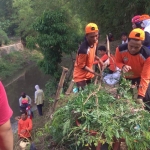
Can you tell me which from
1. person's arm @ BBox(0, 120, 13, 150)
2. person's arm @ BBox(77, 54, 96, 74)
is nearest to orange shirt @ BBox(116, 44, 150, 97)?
person's arm @ BBox(77, 54, 96, 74)

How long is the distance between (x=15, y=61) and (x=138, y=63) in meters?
19.6

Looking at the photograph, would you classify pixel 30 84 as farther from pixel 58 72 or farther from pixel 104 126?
pixel 104 126

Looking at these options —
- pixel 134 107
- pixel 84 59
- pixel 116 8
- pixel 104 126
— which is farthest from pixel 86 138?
pixel 116 8

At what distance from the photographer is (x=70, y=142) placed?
338cm

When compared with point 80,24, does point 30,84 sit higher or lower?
lower

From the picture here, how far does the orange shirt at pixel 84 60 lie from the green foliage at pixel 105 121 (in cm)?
101

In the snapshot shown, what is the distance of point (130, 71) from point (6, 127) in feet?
7.22

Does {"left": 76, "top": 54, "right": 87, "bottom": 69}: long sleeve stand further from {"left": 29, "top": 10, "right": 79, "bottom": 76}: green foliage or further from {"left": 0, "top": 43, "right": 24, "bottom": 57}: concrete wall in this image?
{"left": 0, "top": 43, "right": 24, "bottom": 57}: concrete wall

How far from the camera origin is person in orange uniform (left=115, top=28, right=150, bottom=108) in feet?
10.7

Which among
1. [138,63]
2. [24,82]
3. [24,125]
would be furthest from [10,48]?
[138,63]

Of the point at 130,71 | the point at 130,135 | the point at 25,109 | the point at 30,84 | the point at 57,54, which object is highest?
the point at 130,71

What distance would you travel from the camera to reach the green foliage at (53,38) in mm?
10880

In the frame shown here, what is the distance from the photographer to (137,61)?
3.51m

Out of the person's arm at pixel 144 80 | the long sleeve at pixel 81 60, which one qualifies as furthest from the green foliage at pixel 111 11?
the person's arm at pixel 144 80
